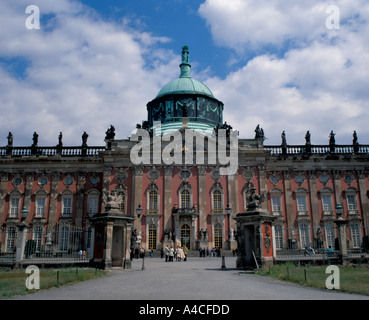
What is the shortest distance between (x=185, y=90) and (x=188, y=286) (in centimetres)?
4118

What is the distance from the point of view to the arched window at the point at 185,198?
139ft

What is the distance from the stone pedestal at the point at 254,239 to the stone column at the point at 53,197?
27738 millimetres

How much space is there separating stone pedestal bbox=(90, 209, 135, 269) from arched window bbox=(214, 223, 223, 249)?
2045cm

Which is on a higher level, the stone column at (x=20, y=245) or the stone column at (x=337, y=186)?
the stone column at (x=337, y=186)

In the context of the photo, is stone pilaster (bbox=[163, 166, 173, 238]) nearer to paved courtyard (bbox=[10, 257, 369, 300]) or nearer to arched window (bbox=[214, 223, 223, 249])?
arched window (bbox=[214, 223, 223, 249])

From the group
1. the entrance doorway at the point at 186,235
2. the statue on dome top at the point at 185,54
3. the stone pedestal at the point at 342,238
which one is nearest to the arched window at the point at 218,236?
the entrance doorway at the point at 186,235

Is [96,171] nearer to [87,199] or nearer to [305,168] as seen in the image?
[87,199]

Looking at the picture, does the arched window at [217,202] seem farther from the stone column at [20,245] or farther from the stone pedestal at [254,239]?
the stone column at [20,245]

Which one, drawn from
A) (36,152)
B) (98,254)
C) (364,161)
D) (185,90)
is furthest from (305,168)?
(36,152)

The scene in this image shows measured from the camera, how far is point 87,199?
4353 cm

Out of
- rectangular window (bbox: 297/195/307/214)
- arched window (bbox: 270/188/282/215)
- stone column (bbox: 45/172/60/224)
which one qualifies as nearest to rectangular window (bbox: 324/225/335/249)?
rectangular window (bbox: 297/195/307/214)

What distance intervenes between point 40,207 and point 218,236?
21635mm

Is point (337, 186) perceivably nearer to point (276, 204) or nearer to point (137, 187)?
point (276, 204)

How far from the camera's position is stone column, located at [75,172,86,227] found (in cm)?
4262
